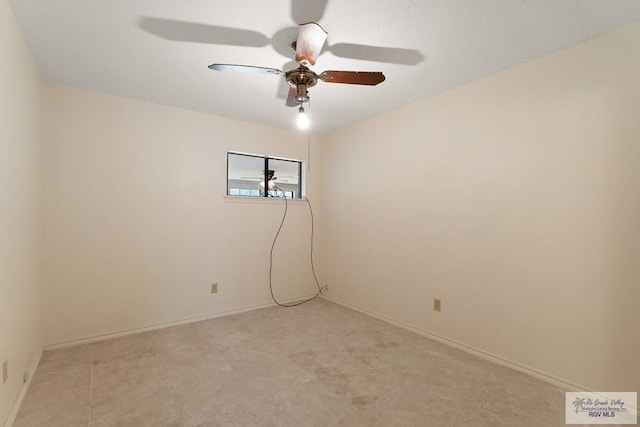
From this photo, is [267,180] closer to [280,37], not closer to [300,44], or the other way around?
[280,37]

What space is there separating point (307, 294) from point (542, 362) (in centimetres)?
276

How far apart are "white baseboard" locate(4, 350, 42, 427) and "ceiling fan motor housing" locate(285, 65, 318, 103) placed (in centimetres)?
258

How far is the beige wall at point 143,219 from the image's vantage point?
264cm

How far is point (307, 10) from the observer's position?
169cm

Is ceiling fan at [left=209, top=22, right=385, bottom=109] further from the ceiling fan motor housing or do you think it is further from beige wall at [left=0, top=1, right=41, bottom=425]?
beige wall at [left=0, top=1, right=41, bottom=425]

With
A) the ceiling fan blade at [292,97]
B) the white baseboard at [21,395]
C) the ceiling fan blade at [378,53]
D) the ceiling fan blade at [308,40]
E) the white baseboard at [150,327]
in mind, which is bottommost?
the white baseboard at [150,327]

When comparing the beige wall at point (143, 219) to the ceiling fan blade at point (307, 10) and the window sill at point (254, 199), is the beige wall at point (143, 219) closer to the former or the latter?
the window sill at point (254, 199)

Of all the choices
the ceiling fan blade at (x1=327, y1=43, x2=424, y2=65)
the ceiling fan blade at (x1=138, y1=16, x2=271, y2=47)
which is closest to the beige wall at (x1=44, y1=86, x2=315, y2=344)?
the ceiling fan blade at (x1=138, y1=16, x2=271, y2=47)

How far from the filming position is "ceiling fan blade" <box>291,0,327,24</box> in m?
1.63

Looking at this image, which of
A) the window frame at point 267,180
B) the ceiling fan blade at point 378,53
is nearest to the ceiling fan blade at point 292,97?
the ceiling fan blade at point 378,53

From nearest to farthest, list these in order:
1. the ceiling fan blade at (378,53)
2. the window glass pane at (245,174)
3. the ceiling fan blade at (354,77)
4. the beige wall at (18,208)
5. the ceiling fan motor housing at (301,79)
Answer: the beige wall at (18,208) → the ceiling fan blade at (354,77) → the ceiling fan motor housing at (301,79) → the ceiling fan blade at (378,53) → the window glass pane at (245,174)

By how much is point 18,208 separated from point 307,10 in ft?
7.17

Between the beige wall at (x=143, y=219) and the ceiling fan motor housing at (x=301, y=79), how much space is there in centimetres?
179

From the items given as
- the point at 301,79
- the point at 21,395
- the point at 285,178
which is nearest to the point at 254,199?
the point at 285,178
